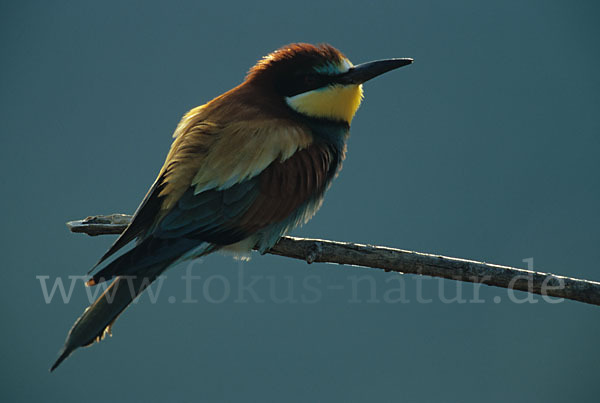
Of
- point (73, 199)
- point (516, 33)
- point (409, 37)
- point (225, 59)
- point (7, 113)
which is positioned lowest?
point (73, 199)

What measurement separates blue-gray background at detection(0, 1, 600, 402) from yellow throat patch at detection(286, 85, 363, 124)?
10.6 meters

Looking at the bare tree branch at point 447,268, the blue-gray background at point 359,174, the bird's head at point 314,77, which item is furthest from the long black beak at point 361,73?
the blue-gray background at point 359,174

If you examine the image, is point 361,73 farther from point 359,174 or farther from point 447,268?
point 359,174

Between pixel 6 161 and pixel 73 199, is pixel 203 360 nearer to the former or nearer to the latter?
pixel 73 199

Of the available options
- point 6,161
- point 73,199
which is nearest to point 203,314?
point 73,199

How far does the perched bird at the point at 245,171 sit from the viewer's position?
1932 mm

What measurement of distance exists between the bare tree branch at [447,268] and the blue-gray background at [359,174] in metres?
11.0

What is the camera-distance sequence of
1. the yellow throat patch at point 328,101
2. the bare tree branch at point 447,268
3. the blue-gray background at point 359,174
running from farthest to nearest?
the blue-gray background at point 359,174, the yellow throat patch at point 328,101, the bare tree branch at point 447,268

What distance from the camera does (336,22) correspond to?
3111 cm

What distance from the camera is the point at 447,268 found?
6.32 ft

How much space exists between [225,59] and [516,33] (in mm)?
14412

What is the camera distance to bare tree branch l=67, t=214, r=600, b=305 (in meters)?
1.86

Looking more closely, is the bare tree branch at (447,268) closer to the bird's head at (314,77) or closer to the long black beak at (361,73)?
the bird's head at (314,77)

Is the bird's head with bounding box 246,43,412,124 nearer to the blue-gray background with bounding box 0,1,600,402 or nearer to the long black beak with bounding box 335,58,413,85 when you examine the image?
the long black beak with bounding box 335,58,413,85
